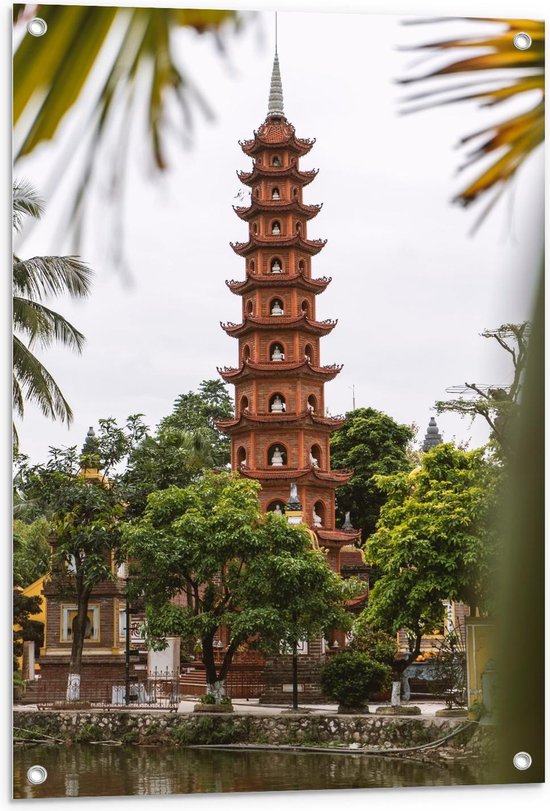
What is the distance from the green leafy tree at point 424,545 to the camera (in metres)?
7.69

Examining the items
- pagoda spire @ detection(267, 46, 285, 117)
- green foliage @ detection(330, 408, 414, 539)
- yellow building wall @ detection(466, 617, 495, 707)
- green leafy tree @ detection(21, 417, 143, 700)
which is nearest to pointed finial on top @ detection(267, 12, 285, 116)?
pagoda spire @ detection(267, 46, 285, 117)

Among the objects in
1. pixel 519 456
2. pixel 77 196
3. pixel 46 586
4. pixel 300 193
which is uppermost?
pixel 300 193

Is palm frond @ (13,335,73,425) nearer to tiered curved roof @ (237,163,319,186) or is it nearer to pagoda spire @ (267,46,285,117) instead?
pagoda spire @ (267,46,285,117)

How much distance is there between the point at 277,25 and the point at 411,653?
563 centimetres

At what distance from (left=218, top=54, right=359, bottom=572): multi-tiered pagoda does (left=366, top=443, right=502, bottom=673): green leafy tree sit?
3.23 meters

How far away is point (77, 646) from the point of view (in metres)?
8.56

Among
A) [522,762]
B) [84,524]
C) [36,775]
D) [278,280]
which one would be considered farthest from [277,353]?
[522,762]

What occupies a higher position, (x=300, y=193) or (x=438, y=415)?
(x=300, y=193)

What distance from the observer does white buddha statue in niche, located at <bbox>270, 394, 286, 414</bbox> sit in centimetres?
1325

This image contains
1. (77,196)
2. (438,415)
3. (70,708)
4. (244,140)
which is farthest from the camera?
(70,708)

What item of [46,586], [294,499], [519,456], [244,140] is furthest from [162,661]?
[519,456]

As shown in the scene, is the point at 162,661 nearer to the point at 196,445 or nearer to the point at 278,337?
the point at 196,445

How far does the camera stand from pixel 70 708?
7789mm

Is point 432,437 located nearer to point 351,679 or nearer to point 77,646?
point 351,679
